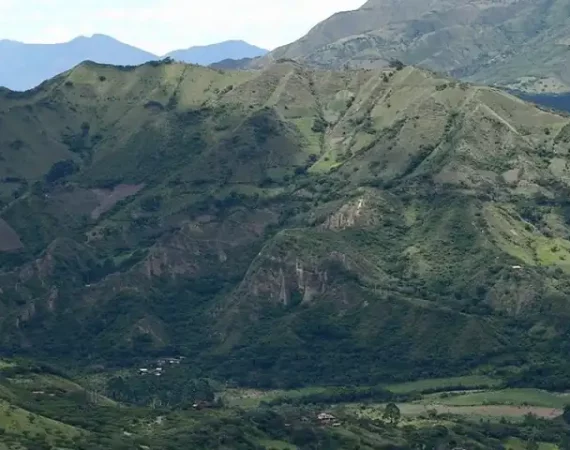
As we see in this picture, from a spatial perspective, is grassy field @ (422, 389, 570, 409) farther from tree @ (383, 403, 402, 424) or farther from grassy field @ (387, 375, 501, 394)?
tree @ (383, 403, 402, 424)

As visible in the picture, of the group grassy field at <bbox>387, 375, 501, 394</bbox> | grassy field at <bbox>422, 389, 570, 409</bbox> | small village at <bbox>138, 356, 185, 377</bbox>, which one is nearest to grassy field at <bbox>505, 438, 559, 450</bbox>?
grassy field at <bbox>422, 389, 570, 409</bbox>

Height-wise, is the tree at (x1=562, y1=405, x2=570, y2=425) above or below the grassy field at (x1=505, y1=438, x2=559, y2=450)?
above

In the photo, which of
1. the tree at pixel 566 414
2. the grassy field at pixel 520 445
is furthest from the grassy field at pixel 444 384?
the grassy field at pixel 520 445

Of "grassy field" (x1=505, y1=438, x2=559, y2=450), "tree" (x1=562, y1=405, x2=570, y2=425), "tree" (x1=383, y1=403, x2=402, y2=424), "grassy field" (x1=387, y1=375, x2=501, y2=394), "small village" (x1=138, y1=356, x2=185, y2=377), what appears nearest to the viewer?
"grassy field" (x1=505, y1=438, x2=559, y2=450)

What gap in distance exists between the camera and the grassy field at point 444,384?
177 m

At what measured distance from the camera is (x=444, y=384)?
179000mm

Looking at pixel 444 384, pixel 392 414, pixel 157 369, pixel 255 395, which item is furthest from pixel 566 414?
pixel 157 369

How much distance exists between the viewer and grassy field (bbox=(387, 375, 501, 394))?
177 m

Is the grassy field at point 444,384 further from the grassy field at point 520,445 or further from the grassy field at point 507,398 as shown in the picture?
the grassy field at point 520,445

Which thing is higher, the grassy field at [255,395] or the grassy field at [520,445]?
the grassy field at [255,395]

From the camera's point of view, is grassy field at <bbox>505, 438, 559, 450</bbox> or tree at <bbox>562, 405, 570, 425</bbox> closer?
grassy field at <bbox>505, 438, 559, 450</bbox>

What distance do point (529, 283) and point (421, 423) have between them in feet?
181

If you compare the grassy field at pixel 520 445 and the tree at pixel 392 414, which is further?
the tree at pixel 392 414

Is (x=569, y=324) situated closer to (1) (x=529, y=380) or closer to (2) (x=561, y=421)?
(1) (x=529, y=380)
